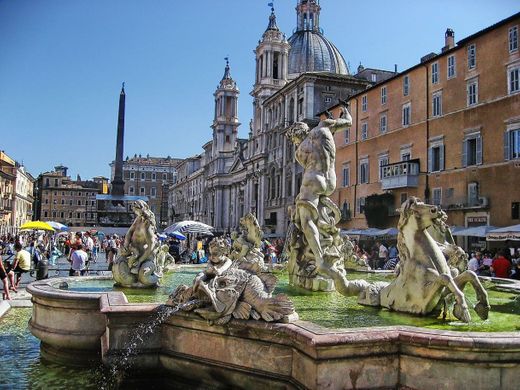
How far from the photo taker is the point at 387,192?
36875 mm

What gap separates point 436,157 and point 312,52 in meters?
43.6

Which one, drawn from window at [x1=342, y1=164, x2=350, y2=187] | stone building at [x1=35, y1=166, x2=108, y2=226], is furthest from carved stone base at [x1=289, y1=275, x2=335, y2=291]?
stone building at [x1=35, y1=166, x2=108, y2=226]

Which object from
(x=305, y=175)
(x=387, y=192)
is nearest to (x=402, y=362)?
(x=305, y=175)

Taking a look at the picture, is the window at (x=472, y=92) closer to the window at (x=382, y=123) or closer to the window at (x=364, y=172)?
the window at (x=382, y=123)

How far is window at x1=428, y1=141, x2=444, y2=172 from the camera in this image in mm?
32344

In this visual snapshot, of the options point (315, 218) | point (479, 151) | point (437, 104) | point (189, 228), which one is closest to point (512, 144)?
point (479, 151)

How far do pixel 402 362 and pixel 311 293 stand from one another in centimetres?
344

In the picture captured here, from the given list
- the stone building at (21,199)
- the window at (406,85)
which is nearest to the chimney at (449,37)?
the window at (406,85)

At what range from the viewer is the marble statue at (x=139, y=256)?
766 centimetres

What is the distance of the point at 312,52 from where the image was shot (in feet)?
239

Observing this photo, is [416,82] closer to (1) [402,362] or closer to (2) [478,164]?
(2) [478,164]

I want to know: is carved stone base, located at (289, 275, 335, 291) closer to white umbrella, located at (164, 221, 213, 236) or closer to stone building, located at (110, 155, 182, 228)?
white umbrella, located at (164, 221, 213, 236)

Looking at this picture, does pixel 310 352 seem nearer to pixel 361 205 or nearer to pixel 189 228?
pixel 189 228

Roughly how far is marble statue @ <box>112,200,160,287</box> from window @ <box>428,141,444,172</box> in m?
27.7
